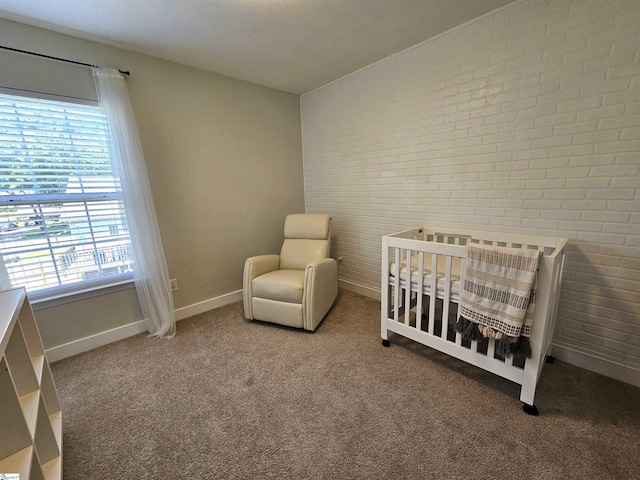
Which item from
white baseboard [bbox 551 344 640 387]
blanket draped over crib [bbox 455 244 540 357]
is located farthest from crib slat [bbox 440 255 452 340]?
white baseboard [bbox 551 344 640 387]

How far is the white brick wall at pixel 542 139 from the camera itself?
4.73 ft

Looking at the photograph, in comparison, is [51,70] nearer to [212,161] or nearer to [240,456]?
[212,161]

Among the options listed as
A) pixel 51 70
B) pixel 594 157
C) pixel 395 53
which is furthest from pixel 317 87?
pixel 594 157

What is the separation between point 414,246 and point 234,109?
222 cm

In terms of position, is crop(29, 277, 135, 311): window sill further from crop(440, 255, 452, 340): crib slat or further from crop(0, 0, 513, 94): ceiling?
crop(440, 255, 452, 340): crib slat

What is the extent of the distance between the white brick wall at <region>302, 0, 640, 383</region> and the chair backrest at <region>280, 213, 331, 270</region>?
0.78 meters

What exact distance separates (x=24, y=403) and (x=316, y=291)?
5.43ft

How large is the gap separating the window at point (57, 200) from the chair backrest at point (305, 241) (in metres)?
1.41

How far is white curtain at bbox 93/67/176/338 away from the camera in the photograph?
196 centimetres

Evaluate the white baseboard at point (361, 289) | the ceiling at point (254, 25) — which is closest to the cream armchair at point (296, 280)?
the white baseboard at point (361, 289)

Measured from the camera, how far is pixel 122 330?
2230 mm

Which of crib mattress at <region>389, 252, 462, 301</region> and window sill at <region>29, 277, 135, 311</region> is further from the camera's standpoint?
window sill at <region>29, 277, 135, 311</region>

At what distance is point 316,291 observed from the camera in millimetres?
2217

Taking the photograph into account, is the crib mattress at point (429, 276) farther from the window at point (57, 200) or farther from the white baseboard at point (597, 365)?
the window at point (57, 200)
